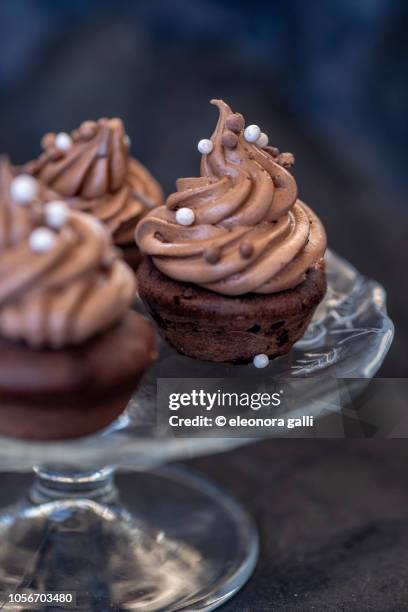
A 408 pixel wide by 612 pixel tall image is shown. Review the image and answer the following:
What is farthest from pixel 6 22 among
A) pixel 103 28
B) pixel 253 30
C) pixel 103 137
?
pixel 103 137

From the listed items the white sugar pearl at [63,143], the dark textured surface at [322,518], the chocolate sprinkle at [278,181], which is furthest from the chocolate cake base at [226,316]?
the dark textured surface at [322,518]

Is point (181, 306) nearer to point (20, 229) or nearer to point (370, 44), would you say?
point (20, 229)

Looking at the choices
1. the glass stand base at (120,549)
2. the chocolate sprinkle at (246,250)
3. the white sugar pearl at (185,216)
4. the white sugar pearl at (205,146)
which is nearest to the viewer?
the chocolate sprinkle at (246,250)

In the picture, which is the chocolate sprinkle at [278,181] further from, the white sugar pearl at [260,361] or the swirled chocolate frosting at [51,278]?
the swirled chocolate frosting at [51,278]

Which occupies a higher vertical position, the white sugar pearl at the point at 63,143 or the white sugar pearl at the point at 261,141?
the white sugar pearl at the point at 261,141

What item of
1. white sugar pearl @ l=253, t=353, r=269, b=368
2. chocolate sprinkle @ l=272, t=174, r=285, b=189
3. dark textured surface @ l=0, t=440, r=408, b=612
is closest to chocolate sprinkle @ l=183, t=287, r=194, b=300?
white sugar pearl @ l=253, t=353, r=269, b=368

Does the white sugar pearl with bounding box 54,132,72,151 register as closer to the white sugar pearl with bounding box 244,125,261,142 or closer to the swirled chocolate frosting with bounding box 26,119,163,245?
the swirled chocolate frosting with bounding box 26,119,163,245
